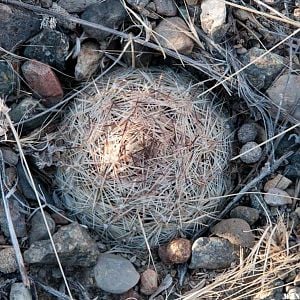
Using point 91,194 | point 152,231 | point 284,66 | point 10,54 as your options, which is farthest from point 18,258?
point 284,66

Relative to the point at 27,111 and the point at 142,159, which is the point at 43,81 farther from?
the point at 142,159

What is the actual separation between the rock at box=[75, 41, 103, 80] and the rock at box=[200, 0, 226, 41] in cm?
39

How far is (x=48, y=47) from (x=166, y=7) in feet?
1.48

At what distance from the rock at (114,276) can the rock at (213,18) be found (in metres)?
0.88

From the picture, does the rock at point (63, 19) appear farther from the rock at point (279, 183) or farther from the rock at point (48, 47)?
the rock at point (279, 183)

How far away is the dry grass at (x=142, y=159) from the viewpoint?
2.21m

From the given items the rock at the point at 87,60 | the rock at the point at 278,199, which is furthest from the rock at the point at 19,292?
the rock at the point at 278,199

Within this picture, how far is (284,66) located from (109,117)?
2.19 ft

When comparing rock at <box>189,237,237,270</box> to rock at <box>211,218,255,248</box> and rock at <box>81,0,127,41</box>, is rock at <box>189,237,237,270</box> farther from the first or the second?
rock at <box>81,0,127,41</box>

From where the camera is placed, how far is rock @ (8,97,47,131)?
227 cm

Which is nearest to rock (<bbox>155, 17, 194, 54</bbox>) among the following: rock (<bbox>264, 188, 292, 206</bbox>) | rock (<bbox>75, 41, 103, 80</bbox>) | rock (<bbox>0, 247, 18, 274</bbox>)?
rock (<bbox>75, 41, 103, 80</bbox>)

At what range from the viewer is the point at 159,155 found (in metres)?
2.21

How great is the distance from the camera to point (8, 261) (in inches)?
84.3

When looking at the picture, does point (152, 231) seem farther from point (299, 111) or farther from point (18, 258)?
point (299, 111)
